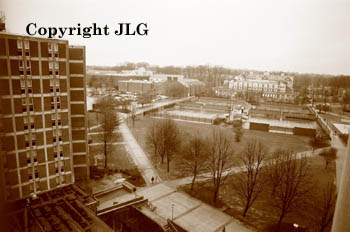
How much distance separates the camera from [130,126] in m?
28.7

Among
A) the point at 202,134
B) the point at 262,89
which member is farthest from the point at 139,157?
the point at 262,89

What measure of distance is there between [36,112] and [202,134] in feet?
56.2

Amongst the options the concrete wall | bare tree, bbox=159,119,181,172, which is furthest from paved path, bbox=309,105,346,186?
bare tree, bbox=159,119,181,172

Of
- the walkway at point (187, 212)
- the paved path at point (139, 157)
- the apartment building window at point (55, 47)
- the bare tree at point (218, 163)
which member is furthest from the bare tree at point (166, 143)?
the apartment building window at point (55, 47)

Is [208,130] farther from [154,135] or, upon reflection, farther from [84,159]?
[84,159]

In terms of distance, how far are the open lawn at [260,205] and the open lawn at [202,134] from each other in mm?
2651

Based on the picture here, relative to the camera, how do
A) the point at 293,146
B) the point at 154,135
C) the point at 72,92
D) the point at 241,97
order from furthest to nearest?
the point at 241,97 → the point at 293,146 → the point at 154,135 → the point at 72,92

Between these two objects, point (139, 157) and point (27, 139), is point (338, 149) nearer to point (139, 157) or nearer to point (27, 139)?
point (139, 157)

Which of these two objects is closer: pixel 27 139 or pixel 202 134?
pixel 27 139

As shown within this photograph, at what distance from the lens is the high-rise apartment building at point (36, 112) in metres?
11.0

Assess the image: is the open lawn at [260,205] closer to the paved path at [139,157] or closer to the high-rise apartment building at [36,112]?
the paved path at [139,157]

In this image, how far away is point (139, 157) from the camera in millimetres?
19172

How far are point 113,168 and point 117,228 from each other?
230 inches

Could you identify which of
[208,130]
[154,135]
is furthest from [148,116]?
[154,135]
